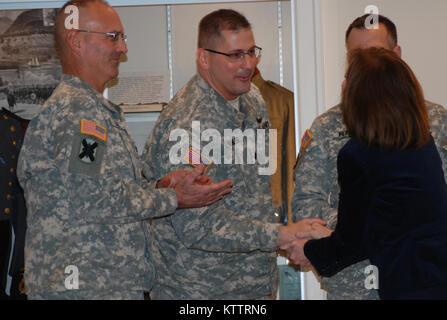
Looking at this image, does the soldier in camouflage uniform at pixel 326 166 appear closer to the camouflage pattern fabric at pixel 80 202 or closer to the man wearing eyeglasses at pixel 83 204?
the man wearing eyeglasses at pixel 83 204

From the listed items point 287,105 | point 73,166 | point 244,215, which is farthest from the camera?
point 287,105

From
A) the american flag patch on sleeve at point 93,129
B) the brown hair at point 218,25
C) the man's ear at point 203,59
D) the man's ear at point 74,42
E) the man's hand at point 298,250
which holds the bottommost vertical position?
the man's hand at point 298,250

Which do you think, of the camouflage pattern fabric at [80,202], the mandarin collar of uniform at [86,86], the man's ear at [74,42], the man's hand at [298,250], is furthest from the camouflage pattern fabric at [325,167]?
the man's ear at [74,42]

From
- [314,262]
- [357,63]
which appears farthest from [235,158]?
[357,63]

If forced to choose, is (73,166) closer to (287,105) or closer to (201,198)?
(201,198)

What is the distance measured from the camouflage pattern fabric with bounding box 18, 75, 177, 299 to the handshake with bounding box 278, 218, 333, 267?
1.95 ft

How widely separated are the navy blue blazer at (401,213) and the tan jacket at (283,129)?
5.62 ft

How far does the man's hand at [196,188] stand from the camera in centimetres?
234

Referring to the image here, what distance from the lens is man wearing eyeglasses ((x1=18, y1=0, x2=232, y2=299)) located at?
208 centimetres

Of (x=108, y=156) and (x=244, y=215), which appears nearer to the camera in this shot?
(x=108, y=156)

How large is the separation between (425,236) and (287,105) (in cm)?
201

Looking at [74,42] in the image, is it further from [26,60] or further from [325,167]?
[26,60]

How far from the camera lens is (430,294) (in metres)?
1.84

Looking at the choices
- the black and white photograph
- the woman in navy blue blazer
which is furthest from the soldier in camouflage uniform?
the black and white photograph
